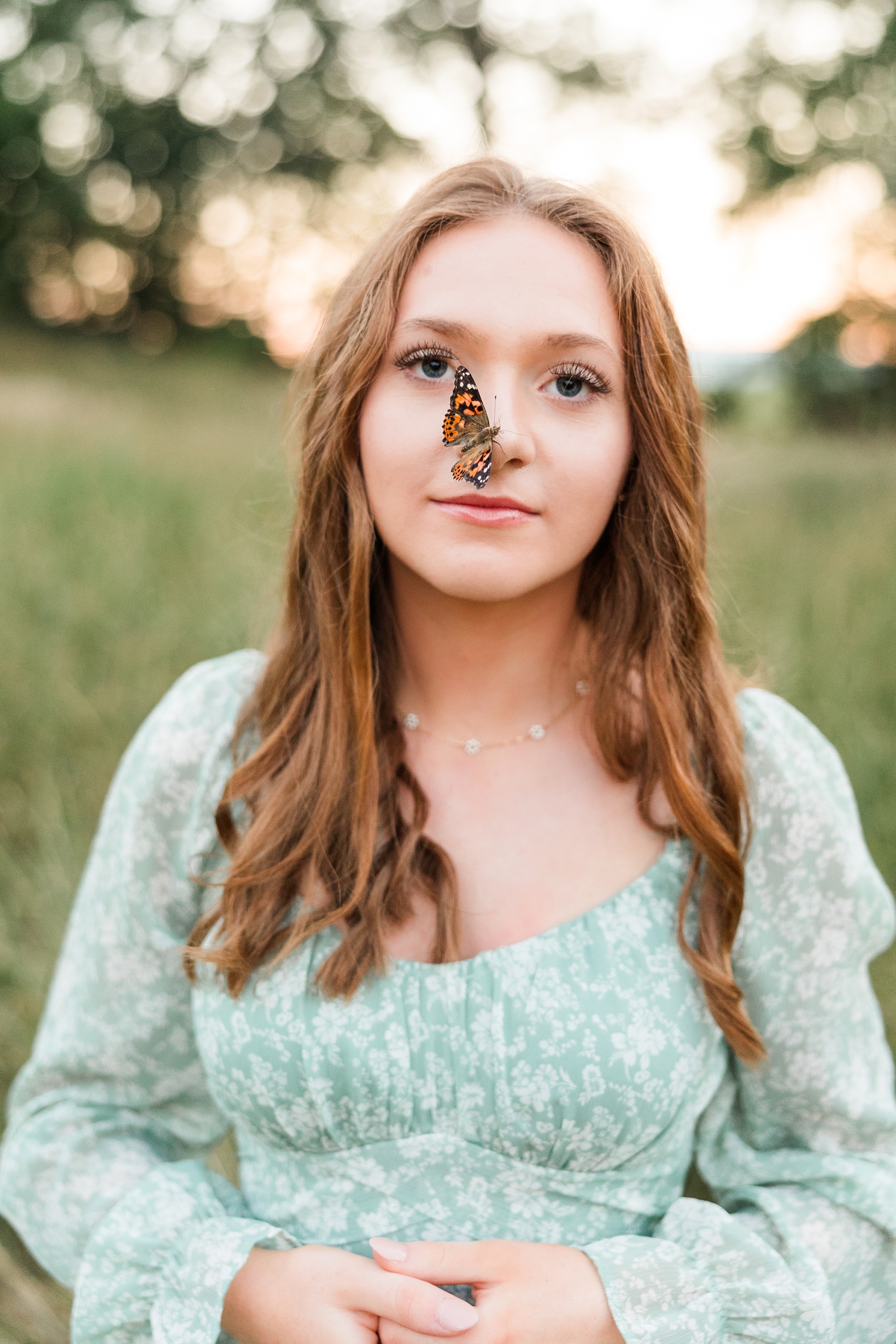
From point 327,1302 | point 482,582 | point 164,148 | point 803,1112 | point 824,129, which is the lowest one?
point 327,1302

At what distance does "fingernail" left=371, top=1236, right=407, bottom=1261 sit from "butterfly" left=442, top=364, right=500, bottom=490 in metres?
0.88

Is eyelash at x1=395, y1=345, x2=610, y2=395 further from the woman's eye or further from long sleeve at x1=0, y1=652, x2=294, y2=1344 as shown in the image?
long sleeve at x1=0, y1=652, x2=294, y2=1344

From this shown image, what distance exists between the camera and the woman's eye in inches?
50.7

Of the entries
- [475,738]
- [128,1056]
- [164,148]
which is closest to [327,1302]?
[128,1056]

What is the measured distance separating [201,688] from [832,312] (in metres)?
7.54

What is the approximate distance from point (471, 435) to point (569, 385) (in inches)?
7.0

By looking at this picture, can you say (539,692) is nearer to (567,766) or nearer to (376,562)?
(567,766)

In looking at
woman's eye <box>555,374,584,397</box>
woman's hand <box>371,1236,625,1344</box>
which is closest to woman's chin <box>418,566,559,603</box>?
woman's eye <box>555,374,584,397</box>

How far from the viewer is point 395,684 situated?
4.99 ft

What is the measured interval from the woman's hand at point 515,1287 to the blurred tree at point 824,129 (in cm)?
744

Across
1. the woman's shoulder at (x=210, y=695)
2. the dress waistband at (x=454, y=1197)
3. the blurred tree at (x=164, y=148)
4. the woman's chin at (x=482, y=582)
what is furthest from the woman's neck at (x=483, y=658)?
the blurred tree at (x=164, y=148)

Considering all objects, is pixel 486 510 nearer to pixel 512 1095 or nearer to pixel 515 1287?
pixel 512 1095

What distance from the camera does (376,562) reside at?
4.94 ft

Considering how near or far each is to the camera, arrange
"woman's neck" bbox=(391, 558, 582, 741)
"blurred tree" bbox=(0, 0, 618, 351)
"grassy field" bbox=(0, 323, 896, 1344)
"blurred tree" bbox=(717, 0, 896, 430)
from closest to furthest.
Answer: "woman's neck" bbox=(391, 558, 582, 741), "grassy field" bbox=(0, 323, 896, 1344), "blurred tree" bbox=(717, 0, 896, 430), "blurred tree" bbox=(0, 0, 618, 351)
